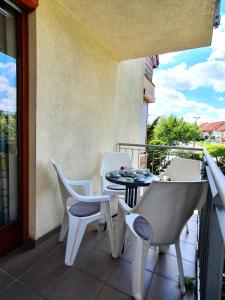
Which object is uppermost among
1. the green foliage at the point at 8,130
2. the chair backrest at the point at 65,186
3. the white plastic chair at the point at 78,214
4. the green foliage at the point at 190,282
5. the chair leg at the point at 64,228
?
the green foliage at the point at 8,130

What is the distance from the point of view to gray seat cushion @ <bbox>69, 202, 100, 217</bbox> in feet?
5.71

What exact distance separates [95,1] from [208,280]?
2303 mm

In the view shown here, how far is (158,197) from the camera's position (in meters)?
1.25

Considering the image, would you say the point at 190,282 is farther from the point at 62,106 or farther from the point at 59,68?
the point at 59,68

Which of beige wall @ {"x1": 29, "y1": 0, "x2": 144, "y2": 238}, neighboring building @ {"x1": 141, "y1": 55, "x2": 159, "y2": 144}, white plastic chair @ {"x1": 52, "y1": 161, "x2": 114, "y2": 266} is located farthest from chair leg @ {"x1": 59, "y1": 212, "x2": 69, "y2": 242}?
neighboring building @ {"x1": 141, "y1": 55, "x2": 159, "y2": 144}

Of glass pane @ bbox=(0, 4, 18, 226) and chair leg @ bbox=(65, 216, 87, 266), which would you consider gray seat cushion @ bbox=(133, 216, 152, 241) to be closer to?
chair leg @ bbox=(65, 216, 87, 266)

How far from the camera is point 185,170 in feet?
8.41

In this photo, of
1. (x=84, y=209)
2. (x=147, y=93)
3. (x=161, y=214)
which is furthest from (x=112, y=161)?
(x=147, y=93)

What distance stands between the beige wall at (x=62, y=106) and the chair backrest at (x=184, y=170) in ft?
3.79

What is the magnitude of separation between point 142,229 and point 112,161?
1593mm

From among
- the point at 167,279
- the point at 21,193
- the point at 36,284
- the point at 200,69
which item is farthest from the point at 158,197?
the point at 200,69

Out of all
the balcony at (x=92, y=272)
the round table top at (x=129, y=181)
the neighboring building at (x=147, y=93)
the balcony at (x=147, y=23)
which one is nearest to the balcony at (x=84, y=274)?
the balcony at (x=92, y=272)

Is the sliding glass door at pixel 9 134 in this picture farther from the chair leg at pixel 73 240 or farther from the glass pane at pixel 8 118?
the chair leg at pixel 73 240

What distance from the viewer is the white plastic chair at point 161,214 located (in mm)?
1243
